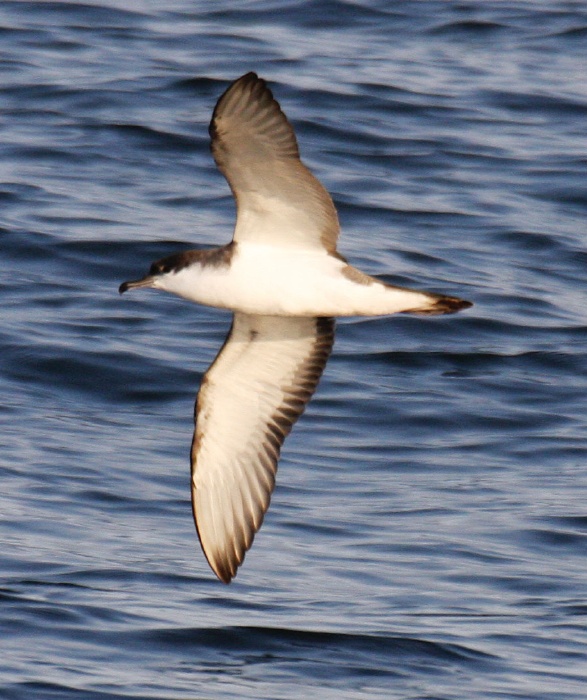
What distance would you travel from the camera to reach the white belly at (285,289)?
298 inches

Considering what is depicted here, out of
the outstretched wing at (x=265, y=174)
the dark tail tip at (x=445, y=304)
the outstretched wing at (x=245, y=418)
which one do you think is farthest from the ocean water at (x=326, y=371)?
the outstretched wing at (x=265, y=174)

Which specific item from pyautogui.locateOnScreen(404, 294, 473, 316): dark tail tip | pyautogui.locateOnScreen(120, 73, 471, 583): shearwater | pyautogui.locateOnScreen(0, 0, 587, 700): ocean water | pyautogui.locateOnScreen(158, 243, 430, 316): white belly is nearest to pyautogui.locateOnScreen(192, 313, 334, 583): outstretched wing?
pyautogui.locateOnScreen(120, 73, 471, 583): shearwater

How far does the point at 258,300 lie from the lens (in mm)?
7621

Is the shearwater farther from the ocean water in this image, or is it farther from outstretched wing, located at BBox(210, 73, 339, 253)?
the ocean water

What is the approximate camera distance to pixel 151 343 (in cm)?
1205

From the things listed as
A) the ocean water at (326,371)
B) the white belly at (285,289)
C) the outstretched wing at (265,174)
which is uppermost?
the outstretched wing at (265,174)

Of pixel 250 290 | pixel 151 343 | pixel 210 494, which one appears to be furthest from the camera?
pixel 151 343

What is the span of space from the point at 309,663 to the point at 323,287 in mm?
2251

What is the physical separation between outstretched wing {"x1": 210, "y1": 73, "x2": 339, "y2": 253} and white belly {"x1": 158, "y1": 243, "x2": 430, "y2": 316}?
126 mm

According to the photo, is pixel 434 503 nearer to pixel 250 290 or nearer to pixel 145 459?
pixel 145 459

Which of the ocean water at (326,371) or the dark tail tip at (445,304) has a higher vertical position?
the dark tail tip at (445,304)

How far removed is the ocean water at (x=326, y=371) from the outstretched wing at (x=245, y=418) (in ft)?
2.15

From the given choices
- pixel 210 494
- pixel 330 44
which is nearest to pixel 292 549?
pixel 210 494

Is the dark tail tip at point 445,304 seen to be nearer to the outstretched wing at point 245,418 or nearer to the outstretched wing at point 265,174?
the outstretched wing at point 265,174
